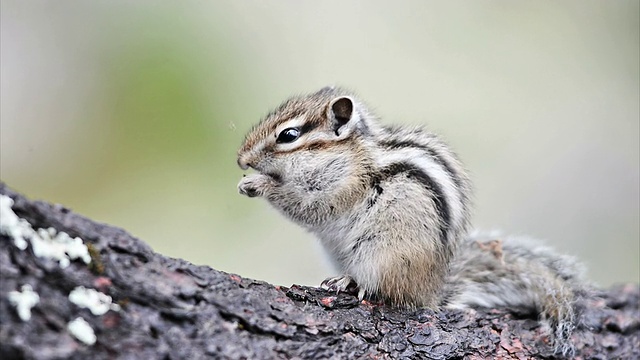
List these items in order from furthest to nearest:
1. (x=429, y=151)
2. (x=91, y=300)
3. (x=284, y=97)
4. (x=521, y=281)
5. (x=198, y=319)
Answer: (x=284, y=97), (x=521, y=281), (x=429, y=151), (x=198, y=319), (x=91, y=300)

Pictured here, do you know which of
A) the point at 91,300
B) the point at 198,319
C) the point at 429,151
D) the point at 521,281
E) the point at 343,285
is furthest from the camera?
the point at 521,281

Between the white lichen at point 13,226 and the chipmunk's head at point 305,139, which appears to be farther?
the chipmunk's head at point 305,139

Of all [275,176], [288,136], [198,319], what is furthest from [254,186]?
[198,319]

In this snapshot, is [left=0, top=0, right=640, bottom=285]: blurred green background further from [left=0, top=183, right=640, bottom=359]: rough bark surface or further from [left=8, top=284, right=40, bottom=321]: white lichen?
[left=8, top=284, right=40, bottom=321]: white lichen

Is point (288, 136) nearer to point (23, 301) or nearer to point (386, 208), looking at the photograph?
point (386, 208)

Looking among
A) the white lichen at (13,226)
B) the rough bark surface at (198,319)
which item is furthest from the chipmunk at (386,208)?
the white lichen at (13,226)

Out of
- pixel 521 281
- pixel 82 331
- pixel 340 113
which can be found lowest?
pixel 82 331

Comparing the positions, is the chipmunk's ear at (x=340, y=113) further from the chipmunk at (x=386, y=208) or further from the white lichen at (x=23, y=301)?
the white lichen at (x=23, y=301)
